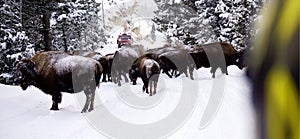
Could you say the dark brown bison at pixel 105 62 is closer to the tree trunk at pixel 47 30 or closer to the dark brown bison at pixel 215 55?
the tree trunk at pixel 47 30

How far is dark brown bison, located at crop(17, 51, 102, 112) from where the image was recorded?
974cm

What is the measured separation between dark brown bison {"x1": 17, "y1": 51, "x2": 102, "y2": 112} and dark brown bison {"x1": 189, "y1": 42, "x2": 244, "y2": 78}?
29.0 ft

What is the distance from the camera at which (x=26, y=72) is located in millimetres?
10172

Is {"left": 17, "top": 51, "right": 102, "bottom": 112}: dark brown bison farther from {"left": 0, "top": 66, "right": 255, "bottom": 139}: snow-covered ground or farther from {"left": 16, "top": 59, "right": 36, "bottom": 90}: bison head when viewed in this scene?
{"left": 0, "top": 66, "right": 255, "bottom": 139}: snow-covered ground

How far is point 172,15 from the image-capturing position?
113 feet

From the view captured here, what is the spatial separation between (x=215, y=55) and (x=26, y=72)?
36.2ft

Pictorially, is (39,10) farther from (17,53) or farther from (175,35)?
(175,35)

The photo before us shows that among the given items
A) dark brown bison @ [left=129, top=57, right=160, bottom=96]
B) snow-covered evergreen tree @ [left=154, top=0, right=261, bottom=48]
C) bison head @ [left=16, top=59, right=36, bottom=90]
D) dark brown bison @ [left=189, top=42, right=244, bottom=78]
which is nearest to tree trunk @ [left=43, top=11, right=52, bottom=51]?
dark brown bison @ [left=189, top=42, right=244, bottom=78]

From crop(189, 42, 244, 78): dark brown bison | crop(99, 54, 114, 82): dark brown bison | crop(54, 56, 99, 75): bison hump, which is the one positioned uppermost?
crop(54, 56, 99, 75): bison hump

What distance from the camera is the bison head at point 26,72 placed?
10.1 metres

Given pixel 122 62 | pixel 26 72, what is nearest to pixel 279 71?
pixel 26 72

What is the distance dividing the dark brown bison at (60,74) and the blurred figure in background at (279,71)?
30.1 feet

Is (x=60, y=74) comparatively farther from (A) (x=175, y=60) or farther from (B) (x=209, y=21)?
(B) (x=209, y=21)

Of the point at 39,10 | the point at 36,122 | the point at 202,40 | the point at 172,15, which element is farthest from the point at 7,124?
the point at 172,15
